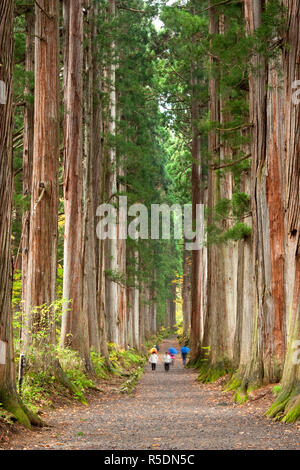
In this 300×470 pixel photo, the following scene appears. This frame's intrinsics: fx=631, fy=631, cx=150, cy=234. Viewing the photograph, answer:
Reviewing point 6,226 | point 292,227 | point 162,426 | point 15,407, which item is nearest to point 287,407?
point 162,426

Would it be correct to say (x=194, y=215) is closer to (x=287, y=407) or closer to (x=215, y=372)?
Result: (x=215, y=372)

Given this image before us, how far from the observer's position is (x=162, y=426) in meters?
9.11

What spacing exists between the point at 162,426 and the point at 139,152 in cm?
2040

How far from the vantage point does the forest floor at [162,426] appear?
7.08 m

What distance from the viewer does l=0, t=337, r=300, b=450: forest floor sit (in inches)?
279

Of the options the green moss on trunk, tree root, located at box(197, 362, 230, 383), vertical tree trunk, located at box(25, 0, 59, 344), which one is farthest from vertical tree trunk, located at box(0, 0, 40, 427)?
tree root, located at box(197, 362, 230, 383)

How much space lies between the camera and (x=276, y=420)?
8992 millimetres

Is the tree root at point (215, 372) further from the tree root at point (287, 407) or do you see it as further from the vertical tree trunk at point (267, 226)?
the tree root at point (287, 407)

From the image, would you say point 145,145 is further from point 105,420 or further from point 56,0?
point 105,420

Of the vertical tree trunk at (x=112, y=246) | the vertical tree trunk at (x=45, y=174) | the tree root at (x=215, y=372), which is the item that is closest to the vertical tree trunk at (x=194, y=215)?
the vertical tree trunk at (x=112, y=246)

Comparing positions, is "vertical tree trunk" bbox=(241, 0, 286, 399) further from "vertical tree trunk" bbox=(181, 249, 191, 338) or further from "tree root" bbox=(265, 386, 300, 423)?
"vertical tree trunk" bbox=(181, 249, 191, 338)

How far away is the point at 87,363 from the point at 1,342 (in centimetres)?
1021
